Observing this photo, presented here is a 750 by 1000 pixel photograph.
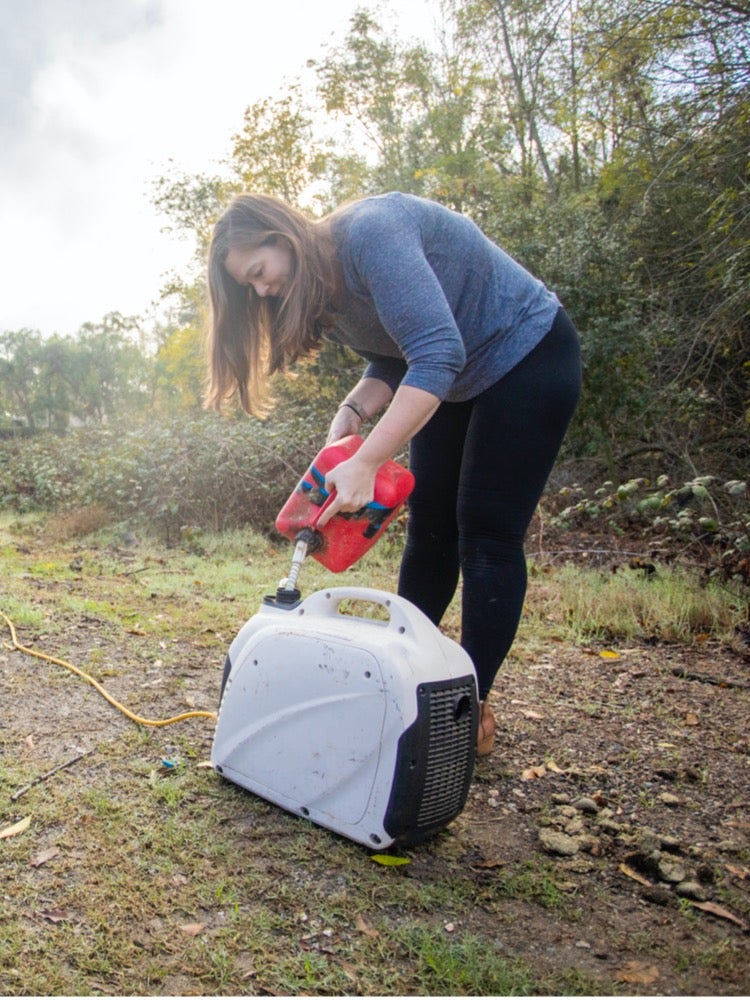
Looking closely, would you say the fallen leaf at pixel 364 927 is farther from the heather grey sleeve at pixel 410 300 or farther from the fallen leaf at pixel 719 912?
the heather grey sleeve at pixel 410 300

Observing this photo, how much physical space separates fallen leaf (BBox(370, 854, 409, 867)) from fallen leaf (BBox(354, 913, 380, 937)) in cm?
15

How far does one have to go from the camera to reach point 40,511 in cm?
698

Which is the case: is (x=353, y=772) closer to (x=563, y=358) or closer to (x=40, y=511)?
(x=563, y=358)

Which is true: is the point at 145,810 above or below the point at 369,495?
below

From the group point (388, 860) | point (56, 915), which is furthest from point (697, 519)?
point (56, 915)

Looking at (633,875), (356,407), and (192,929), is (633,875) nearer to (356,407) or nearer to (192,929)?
(192,929)

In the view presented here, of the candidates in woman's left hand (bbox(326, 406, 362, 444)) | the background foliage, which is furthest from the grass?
woman's left hand (bbox(326, 406, 362, 444))

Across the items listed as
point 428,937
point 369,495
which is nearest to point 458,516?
point 369,495

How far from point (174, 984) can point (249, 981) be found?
99 millimetres

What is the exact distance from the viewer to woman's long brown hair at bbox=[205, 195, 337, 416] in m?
1.49

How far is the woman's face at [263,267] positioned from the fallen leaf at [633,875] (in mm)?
1234

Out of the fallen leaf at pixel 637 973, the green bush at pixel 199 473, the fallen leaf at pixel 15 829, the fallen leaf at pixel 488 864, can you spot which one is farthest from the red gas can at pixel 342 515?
the green bush at pixel 199 473

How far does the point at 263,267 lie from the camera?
152cm

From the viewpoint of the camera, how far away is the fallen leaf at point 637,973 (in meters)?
1.06
